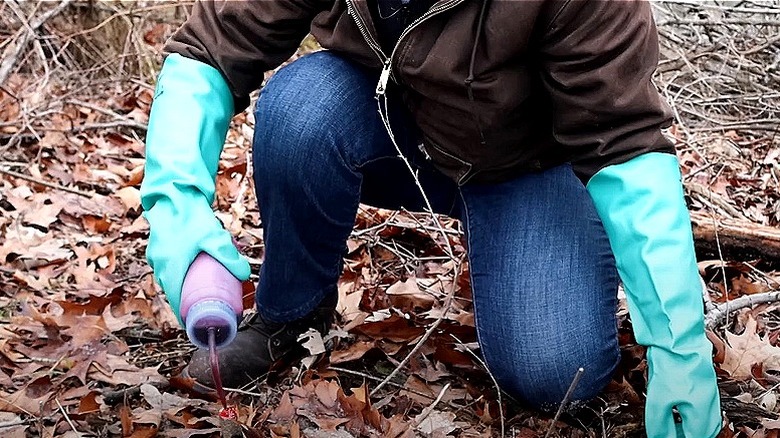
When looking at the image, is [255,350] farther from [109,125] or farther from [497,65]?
[109,125]

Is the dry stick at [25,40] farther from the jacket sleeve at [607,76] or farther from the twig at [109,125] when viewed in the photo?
the jacket sleeve at [607,76]

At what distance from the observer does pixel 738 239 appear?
199 cm

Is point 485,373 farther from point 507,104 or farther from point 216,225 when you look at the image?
point 216,225

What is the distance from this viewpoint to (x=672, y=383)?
133 centimetres

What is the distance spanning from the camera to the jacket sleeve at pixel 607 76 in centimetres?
134

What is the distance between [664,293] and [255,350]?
81cm

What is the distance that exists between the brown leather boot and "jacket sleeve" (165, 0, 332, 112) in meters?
0.47

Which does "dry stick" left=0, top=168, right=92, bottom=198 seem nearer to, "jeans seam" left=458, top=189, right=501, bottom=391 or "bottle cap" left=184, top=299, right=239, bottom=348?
"jeans seam" left=458, top=189, right=501, bottom=391

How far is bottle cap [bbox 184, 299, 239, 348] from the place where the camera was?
1.20 m

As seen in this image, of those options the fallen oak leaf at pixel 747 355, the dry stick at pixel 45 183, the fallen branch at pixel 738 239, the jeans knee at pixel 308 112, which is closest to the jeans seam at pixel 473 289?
Answer: the jeans knee at pixel 308 112

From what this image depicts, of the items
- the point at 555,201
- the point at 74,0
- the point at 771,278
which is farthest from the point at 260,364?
the point at 74,0

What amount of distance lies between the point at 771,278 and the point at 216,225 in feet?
4.31

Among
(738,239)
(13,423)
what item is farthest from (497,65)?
(13,423)

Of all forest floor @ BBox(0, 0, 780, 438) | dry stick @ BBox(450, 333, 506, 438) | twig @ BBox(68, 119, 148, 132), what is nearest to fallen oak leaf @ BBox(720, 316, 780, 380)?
forest floor @ BBox(0, 0, 780, 438)
